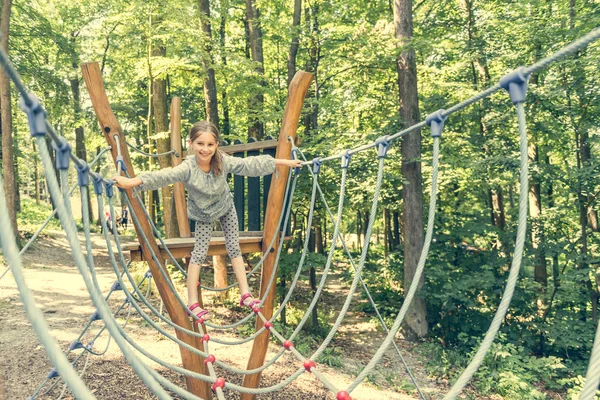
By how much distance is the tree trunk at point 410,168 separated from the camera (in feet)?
19.8

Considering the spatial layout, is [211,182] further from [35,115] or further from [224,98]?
[224,98]

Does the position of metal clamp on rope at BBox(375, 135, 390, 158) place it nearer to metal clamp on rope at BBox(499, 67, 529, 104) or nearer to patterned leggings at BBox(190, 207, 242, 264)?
metal clamp on rope at BBox(499, 67, 529, 104)

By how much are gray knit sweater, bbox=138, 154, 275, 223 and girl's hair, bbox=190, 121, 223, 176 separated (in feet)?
0.11

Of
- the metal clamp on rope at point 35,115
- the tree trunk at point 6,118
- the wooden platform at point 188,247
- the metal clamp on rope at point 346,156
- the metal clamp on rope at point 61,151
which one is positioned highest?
the tree trunk at point 6,118

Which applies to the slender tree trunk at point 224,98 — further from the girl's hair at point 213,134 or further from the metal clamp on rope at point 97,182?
the metal clamp on rope at point 97,182

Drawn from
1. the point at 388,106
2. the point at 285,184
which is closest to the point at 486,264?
the point at 388,106

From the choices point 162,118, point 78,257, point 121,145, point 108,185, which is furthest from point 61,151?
point 162,118

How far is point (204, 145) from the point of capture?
7.84ft

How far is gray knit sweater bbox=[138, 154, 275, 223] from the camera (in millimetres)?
2434

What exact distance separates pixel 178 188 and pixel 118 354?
183cm

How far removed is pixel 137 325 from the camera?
5.19 m

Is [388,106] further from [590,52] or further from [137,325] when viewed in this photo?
[137,325]

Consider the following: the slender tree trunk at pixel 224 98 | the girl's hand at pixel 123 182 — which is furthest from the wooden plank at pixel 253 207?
the slender tree trunk at pixel 224 98

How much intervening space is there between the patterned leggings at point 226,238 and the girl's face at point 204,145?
45 cm
